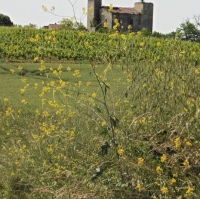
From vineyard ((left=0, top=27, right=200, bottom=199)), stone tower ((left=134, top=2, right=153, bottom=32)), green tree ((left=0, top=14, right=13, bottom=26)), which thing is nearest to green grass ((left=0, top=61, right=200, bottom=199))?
vineyard ((left=0, top=27, right=200, bottom=199))

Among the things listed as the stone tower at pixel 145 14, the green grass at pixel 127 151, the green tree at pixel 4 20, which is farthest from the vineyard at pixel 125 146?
the green tree at pixel 4 20

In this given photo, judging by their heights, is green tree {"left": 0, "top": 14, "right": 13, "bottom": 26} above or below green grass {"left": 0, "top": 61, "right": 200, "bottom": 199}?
below

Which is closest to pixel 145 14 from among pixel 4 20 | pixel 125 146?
pixel 4 20

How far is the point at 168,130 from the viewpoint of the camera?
15.5ft

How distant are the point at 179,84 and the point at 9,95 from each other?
288 inches

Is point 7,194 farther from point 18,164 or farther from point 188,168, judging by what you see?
point 188,168

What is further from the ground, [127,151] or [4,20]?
[127,151]

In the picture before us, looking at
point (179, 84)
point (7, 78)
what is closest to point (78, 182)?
point (179, 84)

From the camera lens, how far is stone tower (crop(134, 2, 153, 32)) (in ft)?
239

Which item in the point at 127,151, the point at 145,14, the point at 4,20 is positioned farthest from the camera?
the point at 4,20

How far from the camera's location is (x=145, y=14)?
73312 mm

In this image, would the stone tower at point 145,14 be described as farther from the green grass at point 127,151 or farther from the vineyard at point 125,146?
the green grass at point 127,151

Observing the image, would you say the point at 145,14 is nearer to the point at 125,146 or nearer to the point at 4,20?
the point at 4,20

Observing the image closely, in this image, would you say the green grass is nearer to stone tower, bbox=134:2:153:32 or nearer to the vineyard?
the vineyard
